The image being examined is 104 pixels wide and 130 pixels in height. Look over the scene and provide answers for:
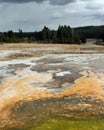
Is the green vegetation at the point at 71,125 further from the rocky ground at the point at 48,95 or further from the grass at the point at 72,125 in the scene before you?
the rocky ground at the point at 48,95

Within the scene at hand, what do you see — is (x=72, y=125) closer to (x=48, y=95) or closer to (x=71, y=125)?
(x=71, y=125)

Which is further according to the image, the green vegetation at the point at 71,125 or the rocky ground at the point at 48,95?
the rocky ground at the point at 48,95

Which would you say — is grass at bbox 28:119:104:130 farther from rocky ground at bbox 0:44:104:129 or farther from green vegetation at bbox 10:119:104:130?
rocky ground at bbox 0:44:104:129

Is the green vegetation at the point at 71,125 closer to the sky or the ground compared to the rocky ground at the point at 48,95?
closer to the ground

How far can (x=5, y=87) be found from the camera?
864 inches

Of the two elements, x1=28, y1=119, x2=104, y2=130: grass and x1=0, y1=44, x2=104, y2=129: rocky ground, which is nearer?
x1=28, y1=119, x2=104, y2=130: grass

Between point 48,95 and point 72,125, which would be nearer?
point 72,125

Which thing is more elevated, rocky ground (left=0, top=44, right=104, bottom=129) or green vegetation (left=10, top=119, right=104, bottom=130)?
rocky ground (left=0, top=44, right=104, bottom=129)

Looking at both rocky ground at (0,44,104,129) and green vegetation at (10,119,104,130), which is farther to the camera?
rocky ground at (0,44,104,129)

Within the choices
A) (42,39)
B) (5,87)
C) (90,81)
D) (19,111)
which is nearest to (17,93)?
(5,87)

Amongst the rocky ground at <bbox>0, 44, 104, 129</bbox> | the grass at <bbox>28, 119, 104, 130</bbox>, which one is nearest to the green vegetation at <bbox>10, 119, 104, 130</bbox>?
the grass at <bbox>28, 119, 104, 130</bbox>

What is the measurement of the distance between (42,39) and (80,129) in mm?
88045

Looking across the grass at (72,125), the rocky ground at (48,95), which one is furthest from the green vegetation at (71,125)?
the rocky ground at (48,95)

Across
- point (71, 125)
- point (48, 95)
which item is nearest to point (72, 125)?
point (71, 125)
